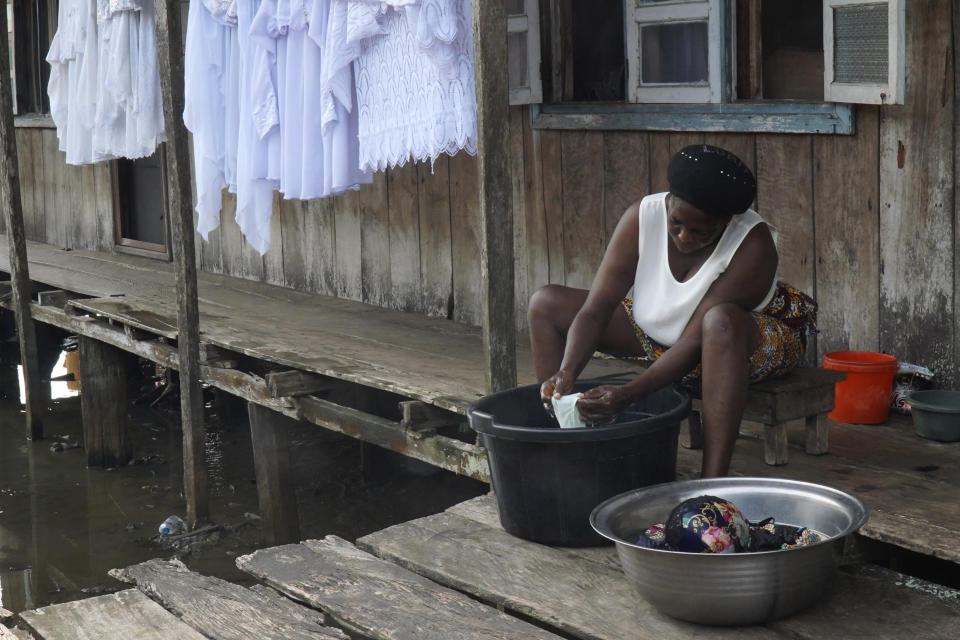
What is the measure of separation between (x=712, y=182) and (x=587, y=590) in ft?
3.64

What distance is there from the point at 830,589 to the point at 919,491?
642 millimetres

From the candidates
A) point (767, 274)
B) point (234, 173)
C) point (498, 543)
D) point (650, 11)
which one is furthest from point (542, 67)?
point (498, 543)

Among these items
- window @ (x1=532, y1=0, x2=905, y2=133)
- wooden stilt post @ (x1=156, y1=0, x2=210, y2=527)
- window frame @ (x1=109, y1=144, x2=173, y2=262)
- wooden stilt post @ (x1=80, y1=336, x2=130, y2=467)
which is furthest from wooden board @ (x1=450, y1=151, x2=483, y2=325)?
window frame @ (x1=109, y1=144, x2=173, y2=262)

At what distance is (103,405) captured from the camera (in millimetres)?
7145

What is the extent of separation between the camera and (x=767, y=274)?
3.31 meters

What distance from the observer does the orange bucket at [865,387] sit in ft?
13.2

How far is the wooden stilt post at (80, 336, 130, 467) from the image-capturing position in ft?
23.4

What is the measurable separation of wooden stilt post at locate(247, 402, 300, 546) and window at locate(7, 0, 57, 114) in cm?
599

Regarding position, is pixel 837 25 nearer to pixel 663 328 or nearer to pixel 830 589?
pixel 663 328

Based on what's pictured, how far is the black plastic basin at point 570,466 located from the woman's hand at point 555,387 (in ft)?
0.56

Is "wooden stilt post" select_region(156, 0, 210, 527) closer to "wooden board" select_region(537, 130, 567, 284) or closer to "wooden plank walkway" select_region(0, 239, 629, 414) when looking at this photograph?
"wooden plank walkway" select_region(0, 239, 629, 414)

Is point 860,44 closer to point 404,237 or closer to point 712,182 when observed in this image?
point 712,182

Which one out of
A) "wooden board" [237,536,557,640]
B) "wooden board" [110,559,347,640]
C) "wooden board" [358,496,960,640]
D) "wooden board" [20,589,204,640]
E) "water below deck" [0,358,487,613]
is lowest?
"water below deck" [0,358,487,613]

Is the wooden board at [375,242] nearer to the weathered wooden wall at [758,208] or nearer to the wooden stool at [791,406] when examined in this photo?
the weathered wooden wall at [758,208]
